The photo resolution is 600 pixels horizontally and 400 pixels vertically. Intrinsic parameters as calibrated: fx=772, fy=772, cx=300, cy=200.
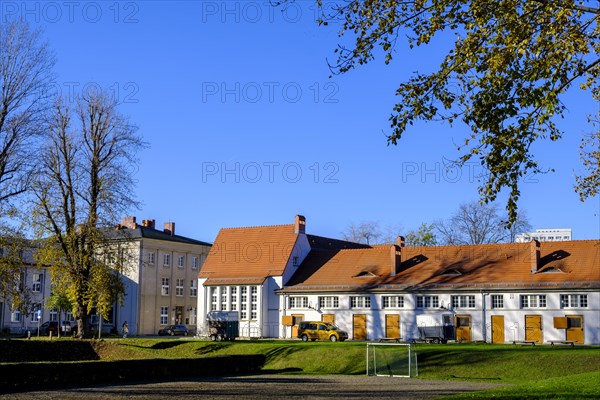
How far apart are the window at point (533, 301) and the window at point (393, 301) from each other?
9387 millimetres

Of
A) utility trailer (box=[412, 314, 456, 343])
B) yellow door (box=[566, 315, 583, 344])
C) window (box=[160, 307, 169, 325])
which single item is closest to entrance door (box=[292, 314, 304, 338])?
utility trailer (box=[412, 314, 456, 343])

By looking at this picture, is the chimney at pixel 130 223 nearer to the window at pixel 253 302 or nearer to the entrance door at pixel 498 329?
the window at pixel 253 302

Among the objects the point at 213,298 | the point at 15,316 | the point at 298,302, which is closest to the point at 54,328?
the point at 15,316

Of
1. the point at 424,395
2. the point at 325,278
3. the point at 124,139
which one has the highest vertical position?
the point at 124,139

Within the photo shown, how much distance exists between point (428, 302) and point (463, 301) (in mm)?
2787

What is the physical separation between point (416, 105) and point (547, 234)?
5021 inches

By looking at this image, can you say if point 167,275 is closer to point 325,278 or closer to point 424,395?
point 325,278

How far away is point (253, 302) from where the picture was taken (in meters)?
68.0

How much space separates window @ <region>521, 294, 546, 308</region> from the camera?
55.2m

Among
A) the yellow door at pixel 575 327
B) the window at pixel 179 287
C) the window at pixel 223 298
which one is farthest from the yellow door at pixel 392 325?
the window at pixel 179 287

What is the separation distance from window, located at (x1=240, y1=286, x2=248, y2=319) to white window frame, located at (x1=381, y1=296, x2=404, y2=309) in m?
13.4

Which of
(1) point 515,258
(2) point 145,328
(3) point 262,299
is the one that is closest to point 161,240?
(2) point 145,328

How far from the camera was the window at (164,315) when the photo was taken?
266 feet

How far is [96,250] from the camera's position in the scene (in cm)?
4975
